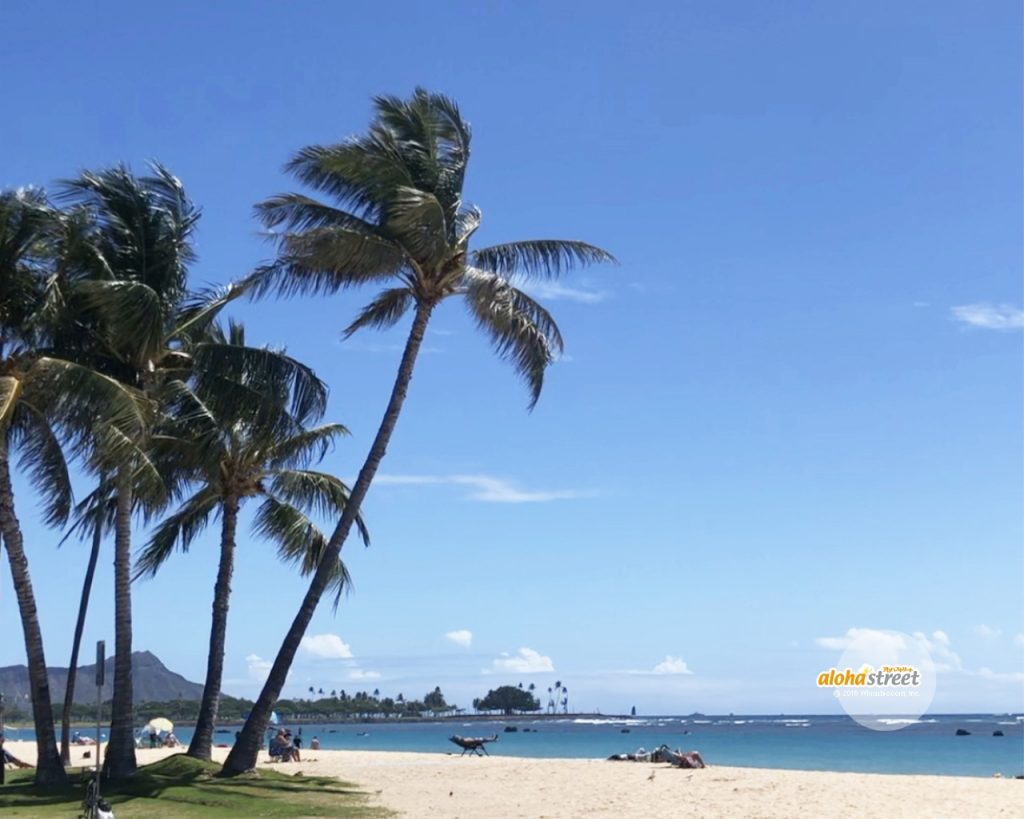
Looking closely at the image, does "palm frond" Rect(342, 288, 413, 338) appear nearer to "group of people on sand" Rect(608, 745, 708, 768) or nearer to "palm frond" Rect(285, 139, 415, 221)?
"palm frond" Rect(285, 139, 415, 221)

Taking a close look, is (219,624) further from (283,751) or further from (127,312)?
(283,751)

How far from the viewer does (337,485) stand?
26.3 meters

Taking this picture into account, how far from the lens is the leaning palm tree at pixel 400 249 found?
2248 cm

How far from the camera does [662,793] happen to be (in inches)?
840

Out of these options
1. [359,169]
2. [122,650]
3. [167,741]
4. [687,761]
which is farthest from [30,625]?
[167,741]

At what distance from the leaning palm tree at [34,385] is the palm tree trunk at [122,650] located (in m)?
1.06

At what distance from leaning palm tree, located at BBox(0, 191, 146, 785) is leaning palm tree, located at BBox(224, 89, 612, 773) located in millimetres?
3894

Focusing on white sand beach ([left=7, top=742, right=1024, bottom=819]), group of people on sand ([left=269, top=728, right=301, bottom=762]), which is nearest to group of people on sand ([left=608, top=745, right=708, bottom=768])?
white sand beach ([left=7, top=742, right=1024, bottom=819])

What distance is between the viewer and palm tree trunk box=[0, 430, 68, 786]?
2000 cm

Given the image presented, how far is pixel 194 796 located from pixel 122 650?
3417 millimetres

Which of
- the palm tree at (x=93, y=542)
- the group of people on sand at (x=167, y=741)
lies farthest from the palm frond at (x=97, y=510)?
the group of people on sand at (x=167, y=741)

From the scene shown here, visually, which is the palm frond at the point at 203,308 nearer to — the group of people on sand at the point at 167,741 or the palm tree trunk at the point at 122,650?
the palm tree trunk at the point at 122,650

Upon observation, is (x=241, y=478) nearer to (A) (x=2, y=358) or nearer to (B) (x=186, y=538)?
(B) (x=186, y=538)

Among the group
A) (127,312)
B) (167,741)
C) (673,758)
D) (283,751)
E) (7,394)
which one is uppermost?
(127,312)
